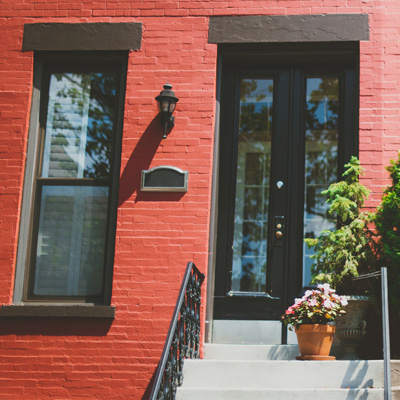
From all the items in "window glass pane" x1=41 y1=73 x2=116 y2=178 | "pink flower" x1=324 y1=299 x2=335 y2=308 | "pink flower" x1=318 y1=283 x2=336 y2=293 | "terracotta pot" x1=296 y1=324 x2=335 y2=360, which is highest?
"window glass pane" x1=41 y1=73 x2=116 y2=178

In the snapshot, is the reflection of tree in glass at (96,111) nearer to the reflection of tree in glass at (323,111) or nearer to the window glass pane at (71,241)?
the window glass pane at (71,241)

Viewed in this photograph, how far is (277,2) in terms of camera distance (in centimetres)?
662

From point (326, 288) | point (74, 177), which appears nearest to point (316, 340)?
point (326, 288)

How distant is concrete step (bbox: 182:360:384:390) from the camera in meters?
5.04

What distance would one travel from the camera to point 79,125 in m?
6.86

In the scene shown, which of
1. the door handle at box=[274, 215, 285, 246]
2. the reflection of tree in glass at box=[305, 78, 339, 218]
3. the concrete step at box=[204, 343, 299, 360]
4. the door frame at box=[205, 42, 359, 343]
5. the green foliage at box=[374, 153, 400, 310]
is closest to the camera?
the green foliage at box=[374, 153, 400, 310]

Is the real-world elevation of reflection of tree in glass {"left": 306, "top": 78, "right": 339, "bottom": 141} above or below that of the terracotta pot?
above

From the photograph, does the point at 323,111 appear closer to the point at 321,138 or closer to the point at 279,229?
the point at 321,138

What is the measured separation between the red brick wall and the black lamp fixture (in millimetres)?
115

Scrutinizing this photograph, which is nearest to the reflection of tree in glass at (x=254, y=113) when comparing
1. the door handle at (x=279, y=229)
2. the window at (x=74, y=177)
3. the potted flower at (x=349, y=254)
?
the door handle at (x=279, y=229)

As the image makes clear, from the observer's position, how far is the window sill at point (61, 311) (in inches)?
241

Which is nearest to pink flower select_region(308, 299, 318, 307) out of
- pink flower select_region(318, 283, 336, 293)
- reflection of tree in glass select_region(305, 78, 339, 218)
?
pink flower select_region(318, 283, 336, 293)

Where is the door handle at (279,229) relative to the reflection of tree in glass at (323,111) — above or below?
below

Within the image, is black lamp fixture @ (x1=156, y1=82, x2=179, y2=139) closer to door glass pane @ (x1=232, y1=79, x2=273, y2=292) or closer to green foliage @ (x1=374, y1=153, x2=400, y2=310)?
door glass pane @ (x1=232, y1=79, x2=273, y2=292)
